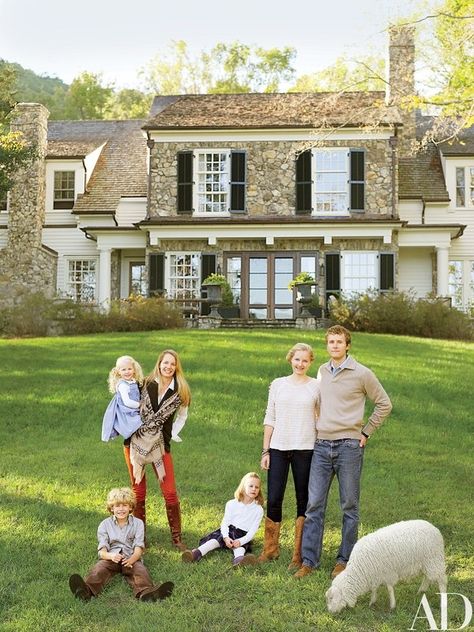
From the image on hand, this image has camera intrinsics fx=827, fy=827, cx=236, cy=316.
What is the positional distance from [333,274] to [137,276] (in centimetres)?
636

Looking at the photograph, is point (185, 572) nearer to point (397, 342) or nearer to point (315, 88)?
point (397, 342)

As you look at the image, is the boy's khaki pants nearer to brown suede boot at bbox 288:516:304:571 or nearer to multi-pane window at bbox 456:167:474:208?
brown suede boot at bbox 288:516:304:571

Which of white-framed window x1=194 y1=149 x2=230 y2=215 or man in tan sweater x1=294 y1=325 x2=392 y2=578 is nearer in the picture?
man in tan sweater x1=294 y1=325 x2=392 y2=578

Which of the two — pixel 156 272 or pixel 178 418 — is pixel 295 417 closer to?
pixel 178 418

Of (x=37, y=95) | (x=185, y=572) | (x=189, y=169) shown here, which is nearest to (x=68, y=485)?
(x=185, y=572)

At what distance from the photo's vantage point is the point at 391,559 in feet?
17.9

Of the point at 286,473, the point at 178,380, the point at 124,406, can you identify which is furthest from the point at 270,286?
the point at 286,473

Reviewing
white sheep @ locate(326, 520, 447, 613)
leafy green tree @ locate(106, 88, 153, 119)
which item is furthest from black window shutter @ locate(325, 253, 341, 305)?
leafy green tree @ locate(106, 88, 153, 119)

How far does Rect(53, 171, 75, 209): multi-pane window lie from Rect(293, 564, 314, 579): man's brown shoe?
22.0 m

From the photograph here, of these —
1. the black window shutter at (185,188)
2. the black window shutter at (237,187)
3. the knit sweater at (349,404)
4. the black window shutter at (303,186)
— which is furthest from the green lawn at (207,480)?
the black window shutter at (185,188)

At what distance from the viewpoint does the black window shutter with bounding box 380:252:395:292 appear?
22844 millimetres

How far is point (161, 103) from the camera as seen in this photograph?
2767 cm

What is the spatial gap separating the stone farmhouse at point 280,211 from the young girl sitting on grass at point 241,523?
54.4 ft

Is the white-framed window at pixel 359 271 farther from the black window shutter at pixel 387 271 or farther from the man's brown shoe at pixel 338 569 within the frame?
the man's brown shoe at pixel 338 569
